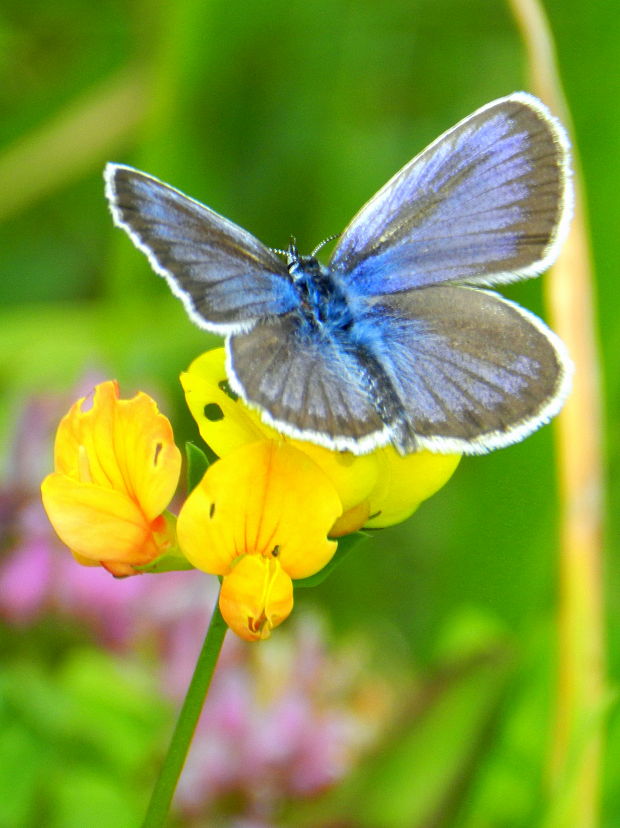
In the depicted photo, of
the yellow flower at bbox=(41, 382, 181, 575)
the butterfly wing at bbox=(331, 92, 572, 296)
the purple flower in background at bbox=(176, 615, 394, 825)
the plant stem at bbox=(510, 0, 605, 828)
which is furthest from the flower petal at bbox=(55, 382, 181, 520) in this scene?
the purple flower in background at bbox=(176, 615, 394, 825)

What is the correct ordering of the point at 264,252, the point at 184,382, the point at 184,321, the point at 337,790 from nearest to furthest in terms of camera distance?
the point at 184,382, the point at 264,252, the point at 337,790, the point at 184,321

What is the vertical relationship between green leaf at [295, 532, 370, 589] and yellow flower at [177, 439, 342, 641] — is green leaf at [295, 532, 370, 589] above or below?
below

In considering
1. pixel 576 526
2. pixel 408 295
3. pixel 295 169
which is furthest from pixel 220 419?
pixel 295 169

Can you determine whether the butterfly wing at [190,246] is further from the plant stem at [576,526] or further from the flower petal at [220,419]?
the plant stem at [576,526]

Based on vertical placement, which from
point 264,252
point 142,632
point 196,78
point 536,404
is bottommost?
point 142,632

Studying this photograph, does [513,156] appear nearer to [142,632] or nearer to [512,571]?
[142,632]

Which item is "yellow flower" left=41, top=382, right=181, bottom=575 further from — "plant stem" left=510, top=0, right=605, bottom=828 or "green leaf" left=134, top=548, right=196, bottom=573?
"plant stem" left=510, top=0, right=605, bottom=828

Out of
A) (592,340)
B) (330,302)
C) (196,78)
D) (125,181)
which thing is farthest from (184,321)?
(125,181)

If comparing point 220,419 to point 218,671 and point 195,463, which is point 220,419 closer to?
point 195,463
